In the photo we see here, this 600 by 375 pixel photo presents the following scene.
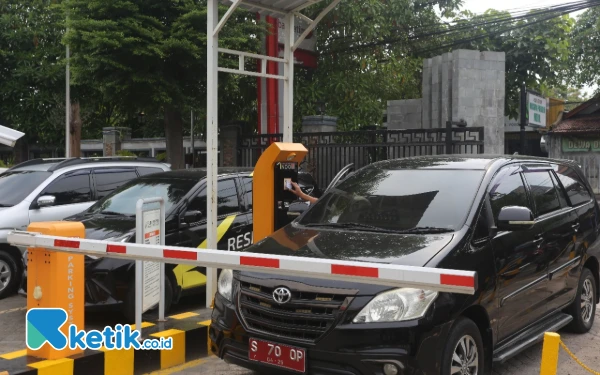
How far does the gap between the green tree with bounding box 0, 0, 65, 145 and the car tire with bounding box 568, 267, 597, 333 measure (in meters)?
18.4

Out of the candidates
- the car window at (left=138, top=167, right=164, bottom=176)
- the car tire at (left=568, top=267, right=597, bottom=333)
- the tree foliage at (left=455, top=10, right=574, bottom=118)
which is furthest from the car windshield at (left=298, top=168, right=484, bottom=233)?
the tree foliage at (left=455, top=10, right=574, bottom=118)

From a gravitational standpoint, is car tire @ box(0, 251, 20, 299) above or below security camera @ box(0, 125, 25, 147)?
below

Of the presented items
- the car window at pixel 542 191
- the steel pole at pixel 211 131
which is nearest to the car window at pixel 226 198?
the steel pole at pixel 211 131

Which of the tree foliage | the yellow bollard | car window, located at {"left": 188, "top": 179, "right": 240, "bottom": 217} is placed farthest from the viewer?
the tree foliage

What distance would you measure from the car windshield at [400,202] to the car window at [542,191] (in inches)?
35.3

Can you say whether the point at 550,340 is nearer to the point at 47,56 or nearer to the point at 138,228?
the point at 138,228

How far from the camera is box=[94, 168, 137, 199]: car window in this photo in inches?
376

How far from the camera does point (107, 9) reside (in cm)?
1301

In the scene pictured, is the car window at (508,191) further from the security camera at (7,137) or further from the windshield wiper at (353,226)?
the security camera at (7,137)

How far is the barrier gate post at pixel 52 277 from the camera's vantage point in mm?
4777

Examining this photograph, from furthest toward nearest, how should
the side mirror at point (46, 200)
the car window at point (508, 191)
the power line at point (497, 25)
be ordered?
the power line at point (497, 25)
the side mirror at point (46, 200)
the car window at point (508, 191)

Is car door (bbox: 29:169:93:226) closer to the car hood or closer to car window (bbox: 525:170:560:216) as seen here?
the car hood

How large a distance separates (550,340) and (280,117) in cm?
1307

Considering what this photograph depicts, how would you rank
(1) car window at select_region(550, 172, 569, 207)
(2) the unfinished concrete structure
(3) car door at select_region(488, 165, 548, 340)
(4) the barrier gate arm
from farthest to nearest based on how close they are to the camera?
(2) the unfinished concrete structure < (1) car window at select_region(550, 172, 569, 207) < (3) car door at select_region(488, 165, 548, 340) < (4) the barrier gate arm
